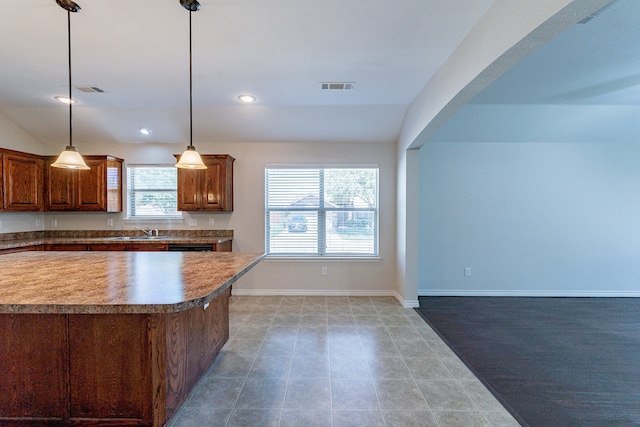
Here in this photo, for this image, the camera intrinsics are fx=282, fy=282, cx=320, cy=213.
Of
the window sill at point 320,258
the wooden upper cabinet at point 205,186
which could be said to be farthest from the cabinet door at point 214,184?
the window sill at point 320,258

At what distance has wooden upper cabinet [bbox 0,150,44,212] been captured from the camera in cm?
390

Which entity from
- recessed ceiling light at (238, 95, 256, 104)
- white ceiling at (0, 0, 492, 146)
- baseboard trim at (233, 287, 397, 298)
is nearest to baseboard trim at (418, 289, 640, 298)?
baseboard trim at (233, 287, 397, 298)

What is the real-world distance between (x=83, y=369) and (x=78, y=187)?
380cm

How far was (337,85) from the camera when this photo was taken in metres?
3.24

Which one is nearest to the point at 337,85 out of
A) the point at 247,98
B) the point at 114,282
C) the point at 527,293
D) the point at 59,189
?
the point at 247,98

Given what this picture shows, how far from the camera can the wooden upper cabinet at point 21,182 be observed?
3902mm

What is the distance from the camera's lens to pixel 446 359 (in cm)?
260

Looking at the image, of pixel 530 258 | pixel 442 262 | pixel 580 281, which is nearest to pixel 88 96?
pixel 442 262

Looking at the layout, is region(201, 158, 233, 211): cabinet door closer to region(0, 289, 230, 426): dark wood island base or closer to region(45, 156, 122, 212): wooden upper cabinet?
region(45, 156, 122, 212): wooden upper cabinet

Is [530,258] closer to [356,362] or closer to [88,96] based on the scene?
[356,362]

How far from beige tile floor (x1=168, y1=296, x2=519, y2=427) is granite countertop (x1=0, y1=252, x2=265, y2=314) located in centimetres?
96

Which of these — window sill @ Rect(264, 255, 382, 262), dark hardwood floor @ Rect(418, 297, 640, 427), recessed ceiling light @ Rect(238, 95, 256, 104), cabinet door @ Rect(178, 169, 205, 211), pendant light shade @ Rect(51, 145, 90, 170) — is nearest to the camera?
dark hardwood floor @ Rect(418, 297, 640, 427)

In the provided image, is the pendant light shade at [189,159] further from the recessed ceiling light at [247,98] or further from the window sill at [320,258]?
the window sill at [320,258]

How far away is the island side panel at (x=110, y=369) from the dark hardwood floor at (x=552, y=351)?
2381mm
